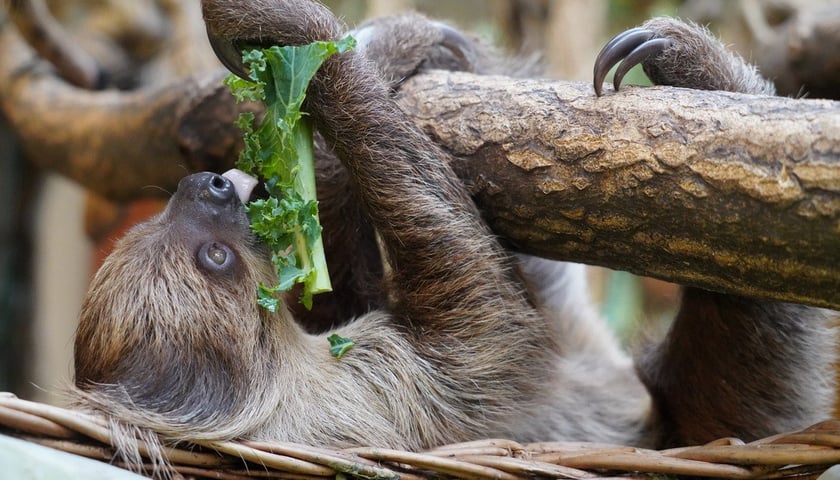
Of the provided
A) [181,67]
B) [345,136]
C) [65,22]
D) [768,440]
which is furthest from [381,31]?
[65,22]

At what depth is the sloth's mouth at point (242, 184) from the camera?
233 centimetres

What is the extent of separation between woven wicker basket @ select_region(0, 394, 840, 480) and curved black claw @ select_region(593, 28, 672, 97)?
37.0 inches

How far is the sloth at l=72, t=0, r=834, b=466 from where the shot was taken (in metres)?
2.22

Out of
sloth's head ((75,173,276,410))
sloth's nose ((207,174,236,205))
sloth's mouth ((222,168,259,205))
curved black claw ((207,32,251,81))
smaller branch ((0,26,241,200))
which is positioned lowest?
sloth's head ((75,173,276,410))

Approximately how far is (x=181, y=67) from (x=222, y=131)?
88.2 inches

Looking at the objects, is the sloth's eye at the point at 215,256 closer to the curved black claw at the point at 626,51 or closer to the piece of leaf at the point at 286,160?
the piece of leaf at the point at 286,160

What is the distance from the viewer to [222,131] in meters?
3.31

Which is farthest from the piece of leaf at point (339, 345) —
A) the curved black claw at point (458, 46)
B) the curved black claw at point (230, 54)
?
the curved black claw at point (458, 46)

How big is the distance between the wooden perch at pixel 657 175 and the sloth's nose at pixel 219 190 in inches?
23.9

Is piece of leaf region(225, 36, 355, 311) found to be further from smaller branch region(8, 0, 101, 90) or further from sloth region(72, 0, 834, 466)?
smaller branch region(8, 0, 101, 90)

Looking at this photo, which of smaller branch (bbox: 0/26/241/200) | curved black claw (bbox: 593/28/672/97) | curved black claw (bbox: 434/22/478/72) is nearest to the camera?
curved black claw (bbox: 593/28/672/97)

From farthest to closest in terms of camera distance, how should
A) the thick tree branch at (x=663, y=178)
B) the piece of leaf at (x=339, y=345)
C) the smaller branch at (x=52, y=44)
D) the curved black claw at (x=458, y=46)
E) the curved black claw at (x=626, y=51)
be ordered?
1. the smaller branch at (x=52, y=44)
2. the curved black claw at (x=458, y=46)
3. the piece of leaf at (x=339, y=345)
4. the curved black claw at (x=626, y=51)
5. the thick tree branch at (x=663, y=178)

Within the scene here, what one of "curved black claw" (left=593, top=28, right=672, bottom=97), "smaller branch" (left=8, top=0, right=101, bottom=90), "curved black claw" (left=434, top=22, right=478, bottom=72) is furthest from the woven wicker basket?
"smaller branch" (left=8, top=0, right=101, bottom=90)

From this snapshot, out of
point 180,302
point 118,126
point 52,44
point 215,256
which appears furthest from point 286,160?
point 52,44
